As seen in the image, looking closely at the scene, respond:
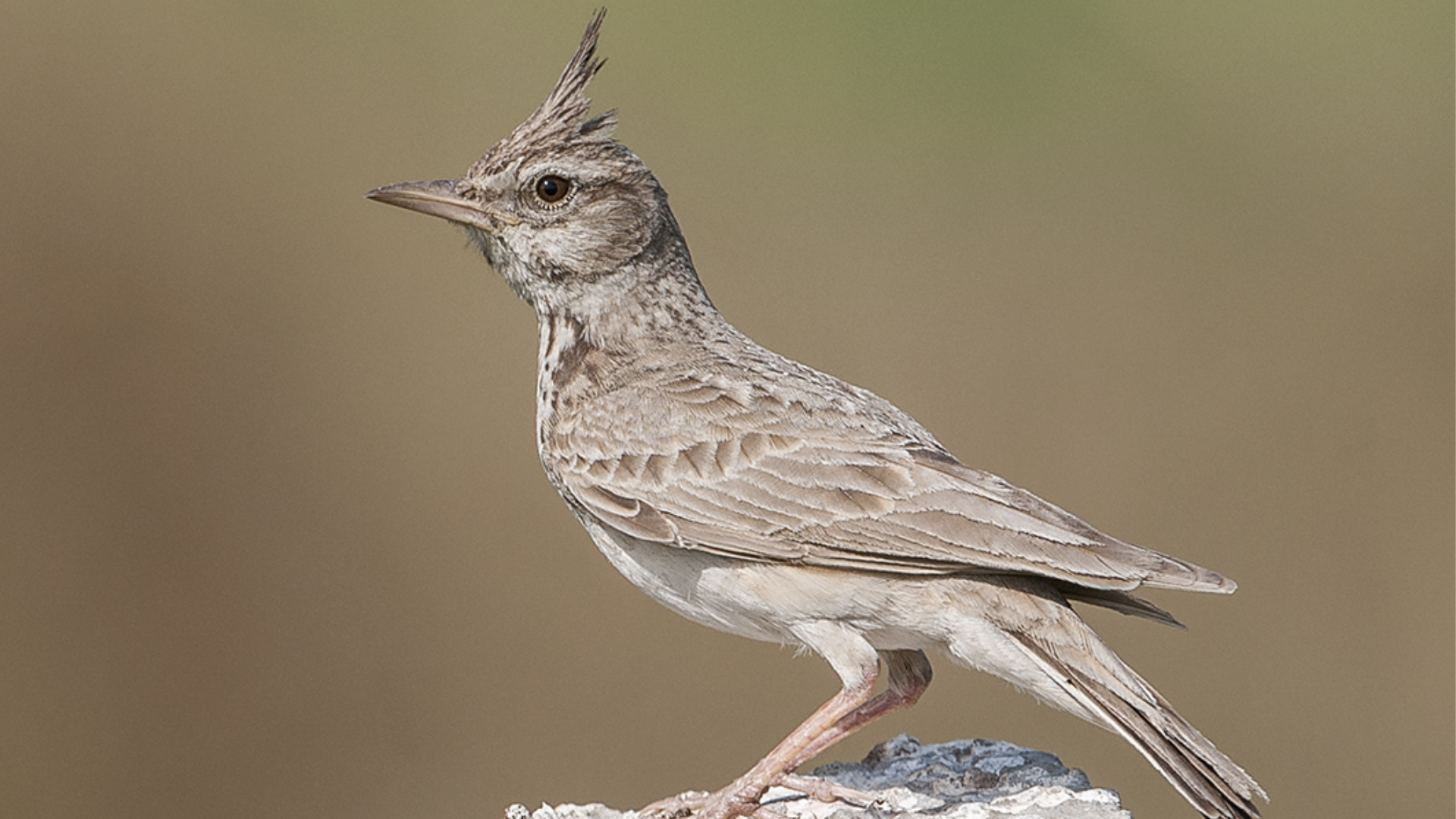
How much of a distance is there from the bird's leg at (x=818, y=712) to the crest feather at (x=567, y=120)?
2.18m

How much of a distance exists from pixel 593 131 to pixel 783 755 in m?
2.55

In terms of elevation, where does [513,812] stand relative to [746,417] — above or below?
below

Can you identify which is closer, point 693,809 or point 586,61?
point 693,809

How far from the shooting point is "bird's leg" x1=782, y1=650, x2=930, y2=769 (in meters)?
5.91

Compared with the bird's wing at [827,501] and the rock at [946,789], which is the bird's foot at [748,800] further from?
the bird's wing at [827,501]

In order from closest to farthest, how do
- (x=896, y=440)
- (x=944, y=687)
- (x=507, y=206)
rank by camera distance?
1. (x=896, y=440)
2. (x=507, y=206)
3. (x=944, y=687)

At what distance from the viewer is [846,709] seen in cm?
546

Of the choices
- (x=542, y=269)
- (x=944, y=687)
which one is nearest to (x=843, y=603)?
(x=542, y=269)

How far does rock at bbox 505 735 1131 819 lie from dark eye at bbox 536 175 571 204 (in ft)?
7.47

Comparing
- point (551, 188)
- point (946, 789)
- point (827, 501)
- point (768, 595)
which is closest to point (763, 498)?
point (827, 501)

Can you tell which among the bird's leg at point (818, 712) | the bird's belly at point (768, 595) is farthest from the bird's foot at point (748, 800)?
the bird's belly at point (768, 595)

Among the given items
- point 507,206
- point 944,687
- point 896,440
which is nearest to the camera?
point 896,440

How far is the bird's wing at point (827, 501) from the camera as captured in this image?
5207mm

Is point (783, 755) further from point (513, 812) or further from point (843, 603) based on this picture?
point (513, 812)
